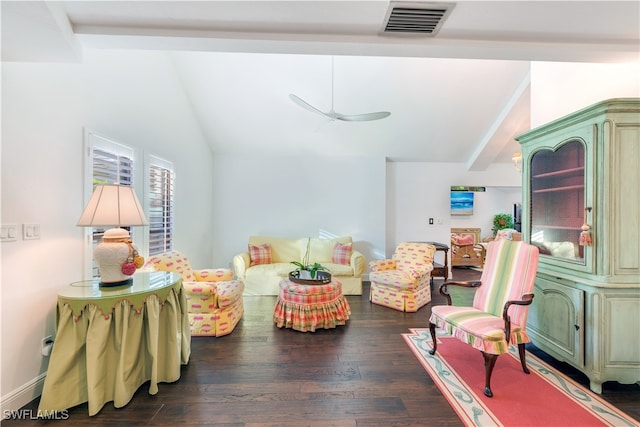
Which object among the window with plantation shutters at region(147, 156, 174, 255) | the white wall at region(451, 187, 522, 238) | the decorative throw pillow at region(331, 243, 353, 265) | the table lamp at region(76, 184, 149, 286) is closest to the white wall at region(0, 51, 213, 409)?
the table lamp at region(76, 184, 149, 286)

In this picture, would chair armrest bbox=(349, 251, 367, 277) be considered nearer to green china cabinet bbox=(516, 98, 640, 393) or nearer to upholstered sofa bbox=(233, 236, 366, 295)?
upholstered sofa bbox=(233, 236, 366, 295)

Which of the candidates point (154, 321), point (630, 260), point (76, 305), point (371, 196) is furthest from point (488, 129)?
point (76, 305)

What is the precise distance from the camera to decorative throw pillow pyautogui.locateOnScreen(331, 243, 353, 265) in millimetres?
4902

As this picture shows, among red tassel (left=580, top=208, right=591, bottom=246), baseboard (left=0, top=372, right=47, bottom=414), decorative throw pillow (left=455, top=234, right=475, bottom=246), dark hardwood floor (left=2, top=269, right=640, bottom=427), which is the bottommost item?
dark hardwood floor (left=2, top=269, right=640, bottom=427)

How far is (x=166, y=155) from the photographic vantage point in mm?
3740

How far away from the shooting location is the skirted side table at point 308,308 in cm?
311

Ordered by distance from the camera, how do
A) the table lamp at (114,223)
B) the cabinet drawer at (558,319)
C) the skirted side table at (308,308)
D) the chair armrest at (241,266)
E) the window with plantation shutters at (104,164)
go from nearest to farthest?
1. the table lamp at (114,223)
2. the cabinet drawer at (558,319)
3. the window with plantation shutters at (104,164)
4. the skirted side table at (308,308)
5. the chair armrest at (241,266)

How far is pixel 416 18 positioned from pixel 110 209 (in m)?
2.44

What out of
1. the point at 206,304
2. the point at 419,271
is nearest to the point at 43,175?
the point at 206,304

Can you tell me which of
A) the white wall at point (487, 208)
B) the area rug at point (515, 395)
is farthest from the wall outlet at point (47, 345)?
the white wall at point (487, 208)

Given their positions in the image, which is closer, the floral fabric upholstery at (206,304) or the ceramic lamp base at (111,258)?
the ceramic lamp base at (111,258)

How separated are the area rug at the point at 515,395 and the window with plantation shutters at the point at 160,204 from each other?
3.31 metres

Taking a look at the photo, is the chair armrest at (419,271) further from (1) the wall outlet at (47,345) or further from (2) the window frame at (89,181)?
(1) the wall outlet at (47,345)

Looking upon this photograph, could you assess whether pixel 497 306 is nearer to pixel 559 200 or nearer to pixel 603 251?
pixel 603 251
